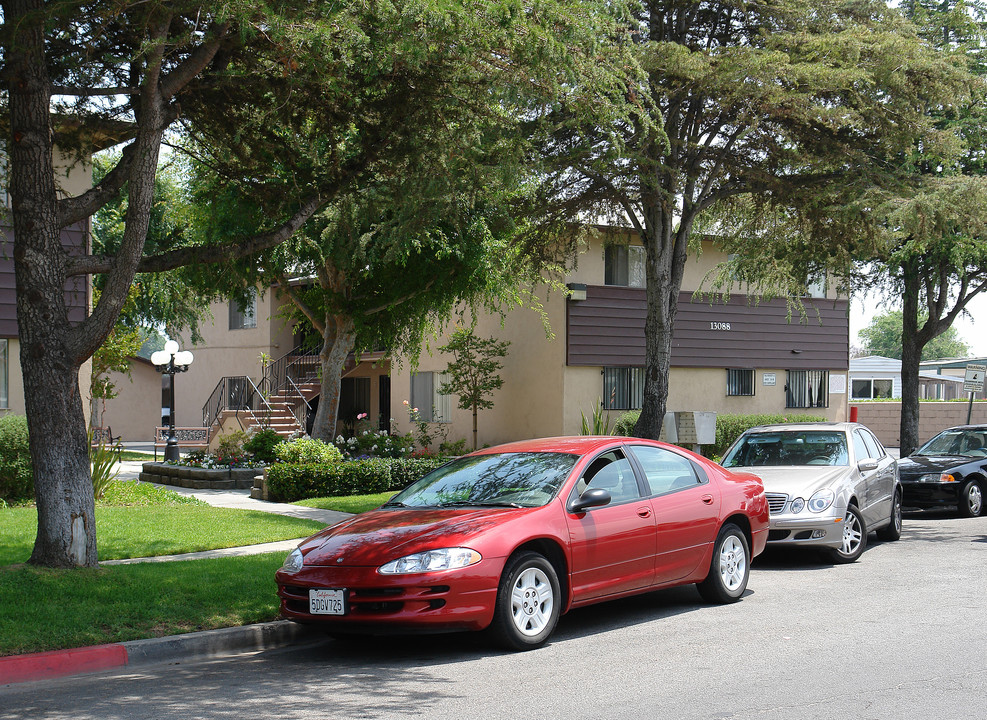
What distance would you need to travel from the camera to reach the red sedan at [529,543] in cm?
677

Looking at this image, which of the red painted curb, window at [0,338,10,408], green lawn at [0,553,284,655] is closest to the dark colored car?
green lawn at [0,553,284,655]

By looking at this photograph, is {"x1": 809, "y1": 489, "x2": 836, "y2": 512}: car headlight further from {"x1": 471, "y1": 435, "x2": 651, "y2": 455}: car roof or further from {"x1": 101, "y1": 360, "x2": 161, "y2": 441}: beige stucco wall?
{"x1": 101, "y1": 360, "x2": 161, "y2": 441}: beige stucco wall

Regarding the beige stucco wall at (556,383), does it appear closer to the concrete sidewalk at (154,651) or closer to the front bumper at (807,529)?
the front bumper at (807,529)

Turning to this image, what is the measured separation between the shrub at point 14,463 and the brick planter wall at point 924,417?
98.6 feet

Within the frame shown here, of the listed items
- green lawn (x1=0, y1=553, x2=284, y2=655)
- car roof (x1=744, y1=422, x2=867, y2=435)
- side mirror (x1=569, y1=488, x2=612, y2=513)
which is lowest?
green lawn (x1=0, y1=553, x2=284, y2=655)

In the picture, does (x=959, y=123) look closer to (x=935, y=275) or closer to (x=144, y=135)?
(x=935, y=275)

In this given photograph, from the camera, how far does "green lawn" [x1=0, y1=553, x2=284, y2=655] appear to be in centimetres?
708

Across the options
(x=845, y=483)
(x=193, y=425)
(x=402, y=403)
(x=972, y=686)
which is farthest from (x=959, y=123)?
(x=193, y=425)

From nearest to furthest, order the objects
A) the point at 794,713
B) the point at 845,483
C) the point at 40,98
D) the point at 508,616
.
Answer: the point at 794,713, the point at 508,616, the point at 40,98, the point at 845,483

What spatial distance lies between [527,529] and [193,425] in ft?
113

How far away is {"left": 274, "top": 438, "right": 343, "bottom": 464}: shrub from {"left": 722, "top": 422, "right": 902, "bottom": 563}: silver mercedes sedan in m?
9.16

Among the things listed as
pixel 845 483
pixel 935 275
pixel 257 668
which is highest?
pixel 935 275

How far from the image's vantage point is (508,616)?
272 inches

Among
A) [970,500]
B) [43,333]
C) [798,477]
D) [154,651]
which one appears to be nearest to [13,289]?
[43,333]
